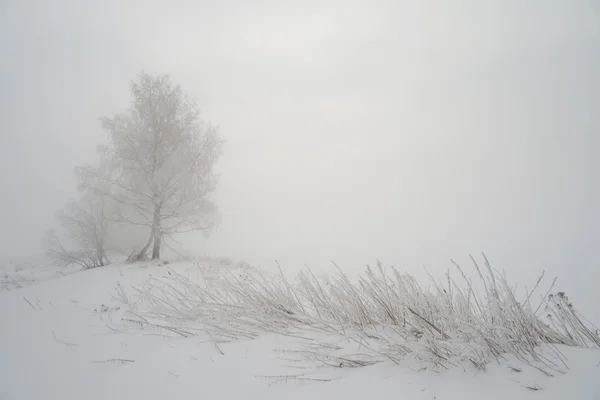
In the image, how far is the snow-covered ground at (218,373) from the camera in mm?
1361

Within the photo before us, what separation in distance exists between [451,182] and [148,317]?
40.6m

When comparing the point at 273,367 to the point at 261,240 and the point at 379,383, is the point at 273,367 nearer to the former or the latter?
the point at 379,383

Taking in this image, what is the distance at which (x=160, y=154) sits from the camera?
1116 cm

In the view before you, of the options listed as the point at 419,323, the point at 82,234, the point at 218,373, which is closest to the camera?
the point at 218,373

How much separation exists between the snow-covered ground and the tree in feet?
25.9

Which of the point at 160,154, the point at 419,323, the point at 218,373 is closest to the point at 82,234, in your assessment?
the point at 160,154

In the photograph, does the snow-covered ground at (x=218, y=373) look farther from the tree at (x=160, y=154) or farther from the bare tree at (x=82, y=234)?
the bare tree at (x=82, y=234)

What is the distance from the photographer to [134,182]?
38.4 feet

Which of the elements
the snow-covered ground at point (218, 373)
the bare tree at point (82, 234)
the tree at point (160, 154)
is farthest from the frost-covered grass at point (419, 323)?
the bare tree at point (82, 234)

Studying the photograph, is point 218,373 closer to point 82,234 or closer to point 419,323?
point 419,323

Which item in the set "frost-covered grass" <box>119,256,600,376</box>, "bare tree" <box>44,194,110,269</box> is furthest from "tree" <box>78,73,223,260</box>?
"frost-covered grass" <box>119,256,600,376</box>

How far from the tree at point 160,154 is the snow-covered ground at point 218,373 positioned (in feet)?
25.9

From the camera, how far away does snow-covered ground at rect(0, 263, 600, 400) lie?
4.47 ft

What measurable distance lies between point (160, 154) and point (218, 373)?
36.0ft
